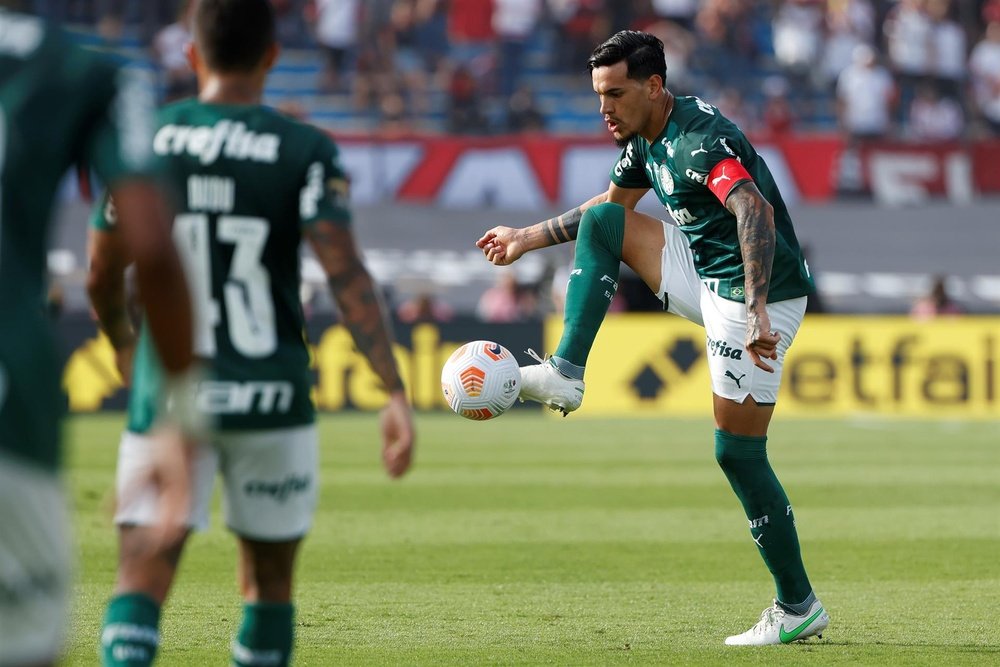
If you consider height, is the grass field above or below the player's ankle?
below

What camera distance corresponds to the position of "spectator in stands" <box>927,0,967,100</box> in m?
24.6

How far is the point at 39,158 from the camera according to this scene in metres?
2.79

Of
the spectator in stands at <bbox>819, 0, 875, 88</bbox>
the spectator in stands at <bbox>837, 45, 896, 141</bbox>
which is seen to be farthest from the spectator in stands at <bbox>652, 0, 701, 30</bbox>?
the spectator in stands at <bbox>837, 45, 896, 141</bbox>

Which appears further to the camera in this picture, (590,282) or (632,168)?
(632,168)

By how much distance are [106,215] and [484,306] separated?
666 inches

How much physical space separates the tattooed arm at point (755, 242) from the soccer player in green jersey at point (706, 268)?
1.5 inches

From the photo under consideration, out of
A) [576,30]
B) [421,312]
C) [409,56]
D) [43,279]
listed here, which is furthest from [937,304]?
[43,279]

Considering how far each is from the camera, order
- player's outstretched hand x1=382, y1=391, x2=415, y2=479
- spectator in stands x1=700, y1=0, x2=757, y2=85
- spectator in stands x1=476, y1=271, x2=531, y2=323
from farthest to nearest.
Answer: spectator in stands x1=700, y1=0, x2=757, y2=85, spectator in stands x1=476, y1=271, x2=531, y2=323, player's outstretched hand x1=382, y1=391, x2=415, y2=479

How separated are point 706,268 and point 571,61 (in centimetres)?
1902

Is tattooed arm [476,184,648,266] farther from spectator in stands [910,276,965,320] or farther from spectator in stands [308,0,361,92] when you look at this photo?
spectator in stands [308,0,361,92]

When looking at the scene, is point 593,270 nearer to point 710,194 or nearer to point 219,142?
point 710,194

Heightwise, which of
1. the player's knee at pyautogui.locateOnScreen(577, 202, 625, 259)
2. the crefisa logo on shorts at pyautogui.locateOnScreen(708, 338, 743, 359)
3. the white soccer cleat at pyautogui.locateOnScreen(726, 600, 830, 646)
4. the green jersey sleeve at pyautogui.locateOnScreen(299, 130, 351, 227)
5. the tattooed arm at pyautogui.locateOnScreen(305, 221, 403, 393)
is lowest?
the white soccer cleat at pyautogui.locateOnScreen(726, 600, 830, 646)

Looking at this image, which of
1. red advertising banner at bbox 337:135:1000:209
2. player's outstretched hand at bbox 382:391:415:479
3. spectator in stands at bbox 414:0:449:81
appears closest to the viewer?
player's outstretched hand at bbox 382:391:415:479

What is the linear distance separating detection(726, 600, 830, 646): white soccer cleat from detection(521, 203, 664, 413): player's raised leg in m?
1.14
